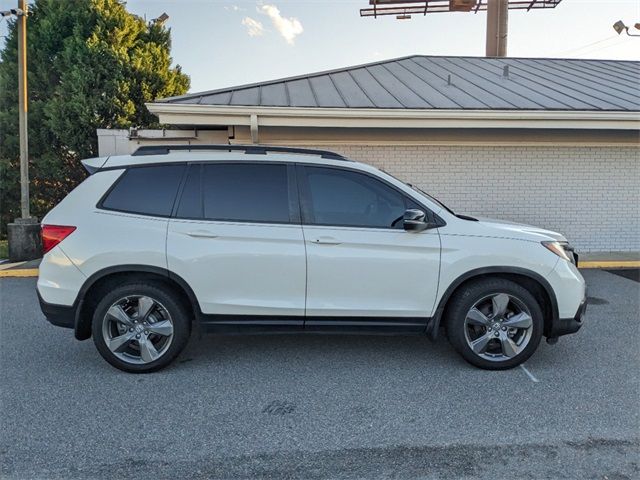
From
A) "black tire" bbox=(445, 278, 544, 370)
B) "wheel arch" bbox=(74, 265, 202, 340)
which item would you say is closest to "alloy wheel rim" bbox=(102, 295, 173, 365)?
"wheel arch" bbox=(74, 265, 202, 340)

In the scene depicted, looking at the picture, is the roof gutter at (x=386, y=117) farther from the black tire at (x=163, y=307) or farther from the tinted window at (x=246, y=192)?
the black tire at (x=163, y=307)

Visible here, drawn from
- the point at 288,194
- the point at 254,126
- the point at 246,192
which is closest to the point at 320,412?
the point at 288,194

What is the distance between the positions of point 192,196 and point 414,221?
189 centimetres

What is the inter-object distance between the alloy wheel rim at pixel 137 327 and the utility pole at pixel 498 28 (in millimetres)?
15941

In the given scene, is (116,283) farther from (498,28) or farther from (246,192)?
(498,28)

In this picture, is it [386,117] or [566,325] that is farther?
[386,117]

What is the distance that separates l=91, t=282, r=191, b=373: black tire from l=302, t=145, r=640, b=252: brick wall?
5.61 meters

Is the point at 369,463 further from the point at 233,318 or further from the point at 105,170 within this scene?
the point at 105,170

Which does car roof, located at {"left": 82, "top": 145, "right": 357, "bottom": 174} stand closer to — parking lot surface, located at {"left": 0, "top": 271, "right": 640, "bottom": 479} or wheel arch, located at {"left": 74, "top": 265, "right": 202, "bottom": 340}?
wheel arch, located at {"left": 74, "top": 265, "right": 202, "bottom": 340}

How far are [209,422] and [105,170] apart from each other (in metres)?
2.30

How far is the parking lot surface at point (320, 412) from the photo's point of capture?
8.93ft

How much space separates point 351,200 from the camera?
399 cm

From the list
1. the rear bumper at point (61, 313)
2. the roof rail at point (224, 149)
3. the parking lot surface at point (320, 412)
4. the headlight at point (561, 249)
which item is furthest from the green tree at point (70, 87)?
the headlight at point (561, 249)

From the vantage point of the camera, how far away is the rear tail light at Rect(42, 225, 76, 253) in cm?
377
